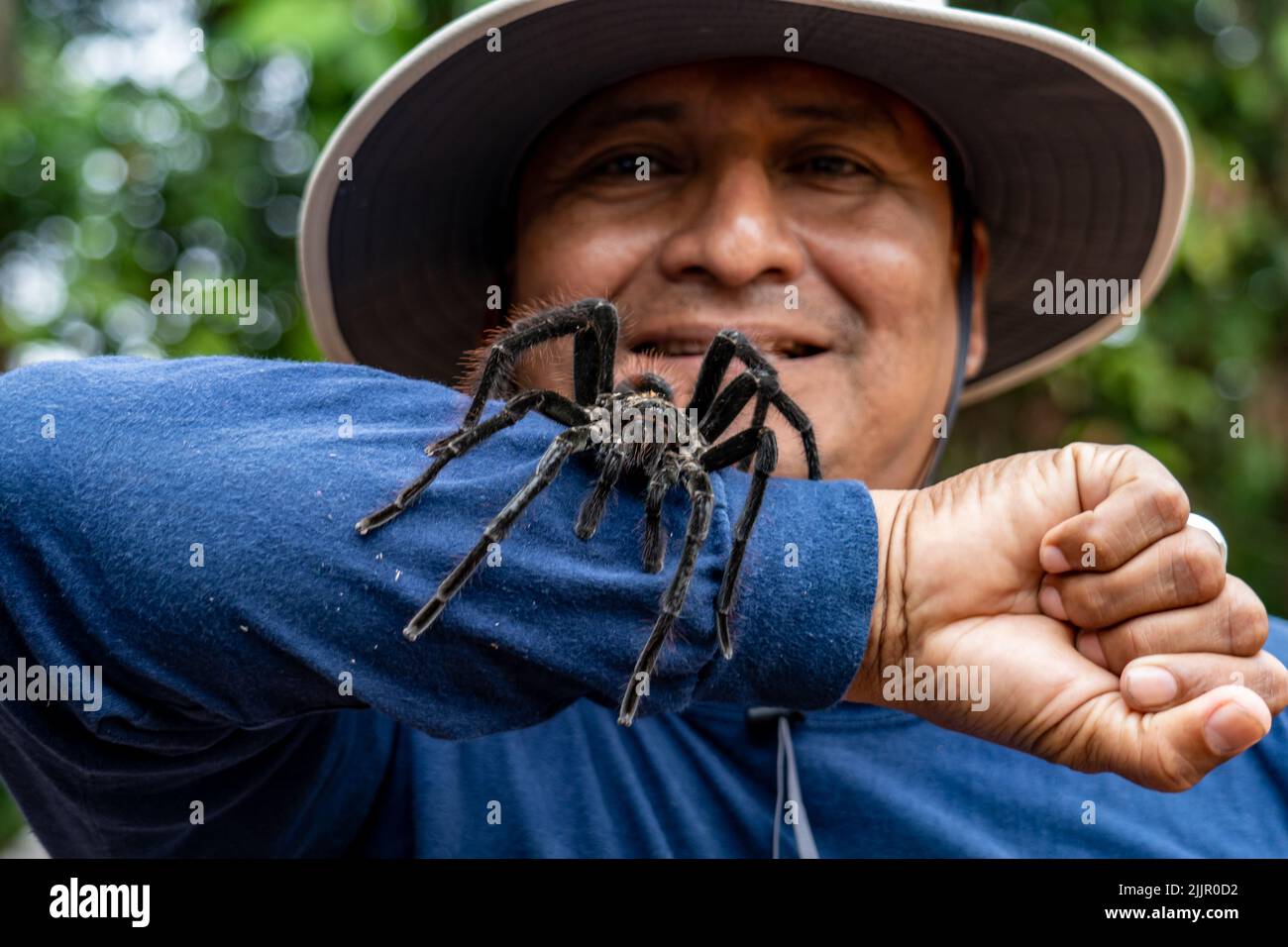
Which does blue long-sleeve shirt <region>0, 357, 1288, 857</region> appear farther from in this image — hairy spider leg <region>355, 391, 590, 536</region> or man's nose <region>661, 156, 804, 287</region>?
man's nose <region>661, 156, 804, 287</region>

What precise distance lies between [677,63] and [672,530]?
117 centimetres

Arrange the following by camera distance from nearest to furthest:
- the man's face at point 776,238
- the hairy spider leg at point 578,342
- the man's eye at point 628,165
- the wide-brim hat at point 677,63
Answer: the hairy spider leg at point 578,342, the wide-brim hat at point 677,63, the man's face at point 776,238, the man's eye at point 628,165

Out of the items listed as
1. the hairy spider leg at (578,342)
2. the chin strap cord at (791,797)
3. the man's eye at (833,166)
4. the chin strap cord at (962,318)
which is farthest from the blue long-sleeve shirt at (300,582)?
the chin strap cord at (962,318)

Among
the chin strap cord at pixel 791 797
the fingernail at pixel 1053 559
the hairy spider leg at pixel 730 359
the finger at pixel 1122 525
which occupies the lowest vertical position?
the chin strap cord at pixel 791 797

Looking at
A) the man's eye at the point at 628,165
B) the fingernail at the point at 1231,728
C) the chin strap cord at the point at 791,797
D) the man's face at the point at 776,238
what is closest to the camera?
the fingernail at the point at 1231,728

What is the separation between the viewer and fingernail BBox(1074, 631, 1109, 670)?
1.58 metres

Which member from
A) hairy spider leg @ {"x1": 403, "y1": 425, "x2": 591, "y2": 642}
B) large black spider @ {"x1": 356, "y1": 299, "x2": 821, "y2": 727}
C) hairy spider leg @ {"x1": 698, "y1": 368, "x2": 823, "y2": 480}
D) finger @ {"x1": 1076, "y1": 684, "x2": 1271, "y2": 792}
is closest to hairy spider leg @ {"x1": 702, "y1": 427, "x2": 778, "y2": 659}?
large black spider @ {"x1": 356, "y1": 299, "x2": 821, "y2": 727}

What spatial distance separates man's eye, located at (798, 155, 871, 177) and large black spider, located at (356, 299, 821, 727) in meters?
0.53

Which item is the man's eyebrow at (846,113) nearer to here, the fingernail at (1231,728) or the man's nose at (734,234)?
the man's nose at (734,234)

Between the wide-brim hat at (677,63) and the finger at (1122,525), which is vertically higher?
the wide-brim hat at (677,63)

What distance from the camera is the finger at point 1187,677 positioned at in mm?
1468

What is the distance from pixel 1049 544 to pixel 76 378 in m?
1.30

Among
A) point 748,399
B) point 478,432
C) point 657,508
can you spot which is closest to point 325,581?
point 478,432

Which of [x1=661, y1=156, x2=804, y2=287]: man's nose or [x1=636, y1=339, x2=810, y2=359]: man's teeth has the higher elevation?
[x1=661, y1=156, x2=804, y2=287]: man's nose
